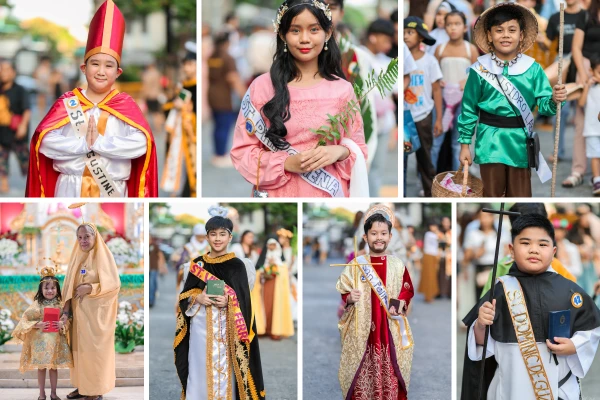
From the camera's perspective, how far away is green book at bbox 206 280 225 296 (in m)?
8.43

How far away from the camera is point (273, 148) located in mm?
8195

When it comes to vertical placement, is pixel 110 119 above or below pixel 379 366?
above

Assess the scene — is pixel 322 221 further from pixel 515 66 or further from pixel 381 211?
pixel 515 66

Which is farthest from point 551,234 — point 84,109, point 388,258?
point 84,109

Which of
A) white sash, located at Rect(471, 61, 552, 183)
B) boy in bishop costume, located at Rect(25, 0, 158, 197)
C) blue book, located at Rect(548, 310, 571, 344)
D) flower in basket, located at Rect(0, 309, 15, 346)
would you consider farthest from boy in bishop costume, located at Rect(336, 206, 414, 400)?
flower in basket, located at Rect(0, 309, 15, 346)

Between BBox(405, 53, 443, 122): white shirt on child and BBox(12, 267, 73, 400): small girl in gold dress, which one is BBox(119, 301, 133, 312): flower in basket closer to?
BBox(12, 267, 73, 400): small girl in gold dress

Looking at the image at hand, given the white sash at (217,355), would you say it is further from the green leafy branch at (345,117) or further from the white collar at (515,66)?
the white collar at (515,66)

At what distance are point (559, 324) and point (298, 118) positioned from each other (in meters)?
2.25

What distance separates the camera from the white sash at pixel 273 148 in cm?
817

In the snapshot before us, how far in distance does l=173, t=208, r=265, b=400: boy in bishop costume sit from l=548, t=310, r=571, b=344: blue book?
2143 mm

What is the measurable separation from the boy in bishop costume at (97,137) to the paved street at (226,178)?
1629 mm

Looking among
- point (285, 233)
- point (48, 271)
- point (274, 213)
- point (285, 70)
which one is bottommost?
point (48, 271)

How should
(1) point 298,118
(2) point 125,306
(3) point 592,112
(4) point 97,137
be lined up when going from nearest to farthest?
1. (1) point 298,118
2. (4) point 97,137
3. (2) point 125,306
4. (3) point 592,112

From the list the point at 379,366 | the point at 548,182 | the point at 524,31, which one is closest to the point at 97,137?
the point at 379,366
